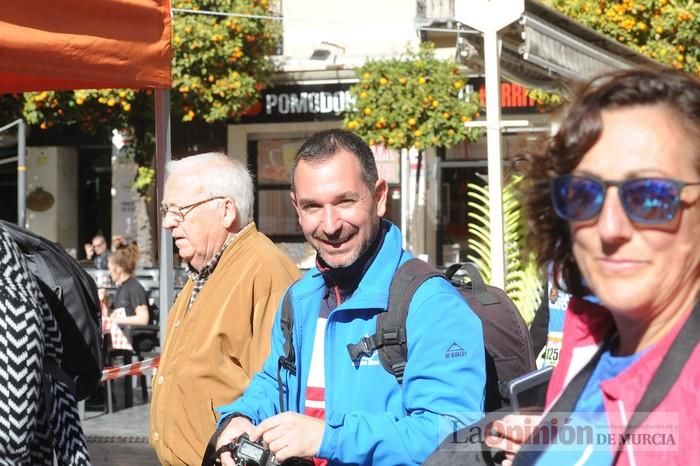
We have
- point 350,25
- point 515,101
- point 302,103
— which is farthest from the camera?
point 350,25

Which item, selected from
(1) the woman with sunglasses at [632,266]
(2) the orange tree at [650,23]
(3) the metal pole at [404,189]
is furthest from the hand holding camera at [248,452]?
(3) the metal pole at [404,189]

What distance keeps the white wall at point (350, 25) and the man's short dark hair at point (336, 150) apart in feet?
52.8

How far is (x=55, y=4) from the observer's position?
4.38 metres

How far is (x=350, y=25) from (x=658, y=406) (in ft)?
59.2

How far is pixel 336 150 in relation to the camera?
2699 millimetres

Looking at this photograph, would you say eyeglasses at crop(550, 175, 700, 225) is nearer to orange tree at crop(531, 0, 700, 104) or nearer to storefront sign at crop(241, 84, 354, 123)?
orange tree at crop(531, 0, 700, 104)

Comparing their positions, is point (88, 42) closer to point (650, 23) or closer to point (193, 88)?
point (650, 23)

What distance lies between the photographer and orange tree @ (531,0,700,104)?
14.3 meters

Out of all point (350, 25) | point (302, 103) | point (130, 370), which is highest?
point (350, 25)

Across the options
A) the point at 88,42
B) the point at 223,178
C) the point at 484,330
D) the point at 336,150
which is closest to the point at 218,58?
the point at 88,42

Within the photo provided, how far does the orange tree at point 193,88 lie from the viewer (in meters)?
16.5

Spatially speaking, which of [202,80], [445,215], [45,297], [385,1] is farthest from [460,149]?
[45,297]

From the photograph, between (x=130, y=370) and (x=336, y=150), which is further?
(x=130, y=370)

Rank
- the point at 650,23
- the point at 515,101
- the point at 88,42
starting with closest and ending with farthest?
the point at 88,42 < the point at 650,23 < the point at 515,101
